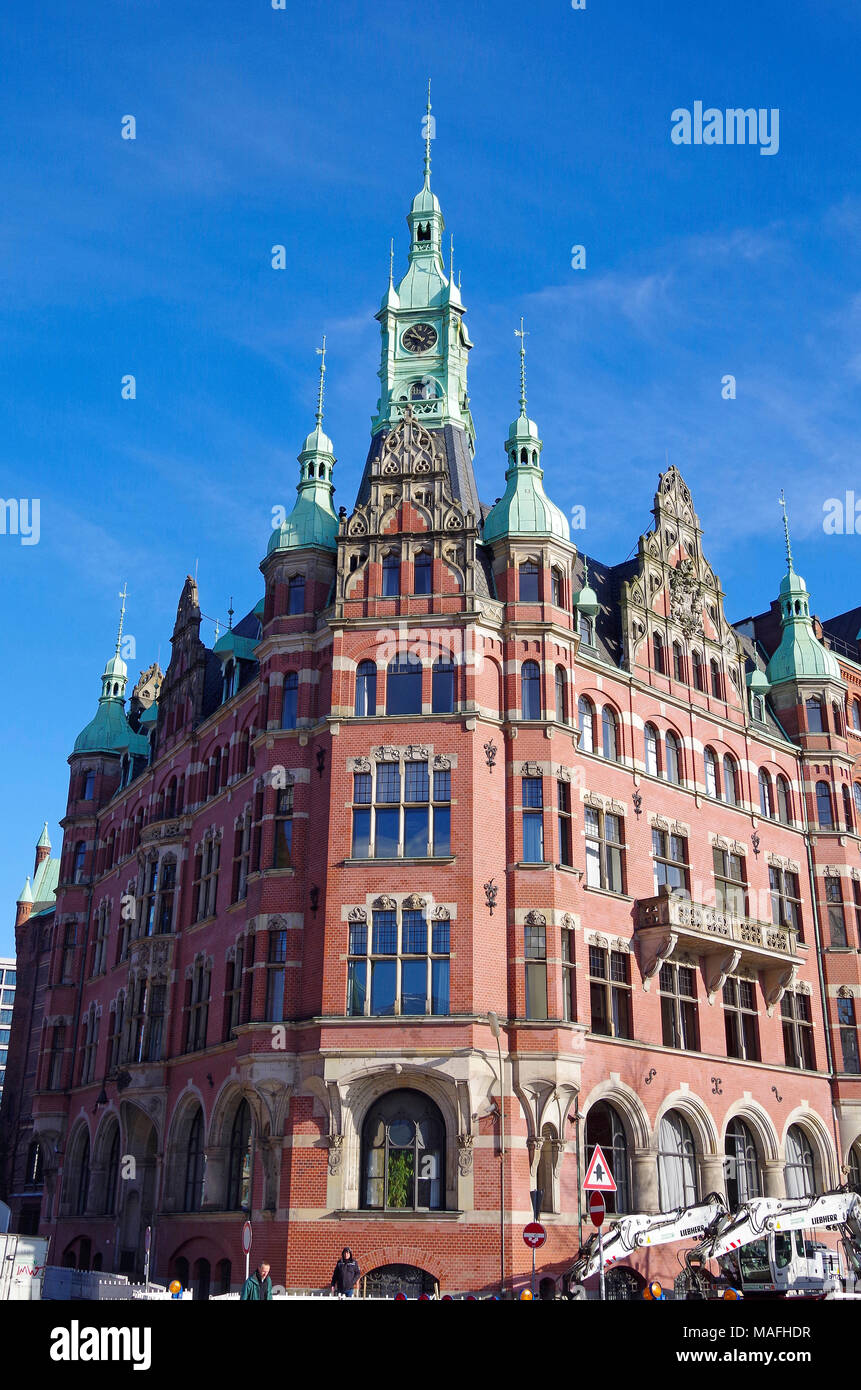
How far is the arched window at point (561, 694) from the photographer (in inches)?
1661

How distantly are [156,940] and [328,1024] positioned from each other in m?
16.5

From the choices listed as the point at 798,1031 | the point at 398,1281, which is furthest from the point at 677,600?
the point at 398,1281

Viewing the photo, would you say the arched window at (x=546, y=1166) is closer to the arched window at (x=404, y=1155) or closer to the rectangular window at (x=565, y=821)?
the arched window at (x=404, y=1155)

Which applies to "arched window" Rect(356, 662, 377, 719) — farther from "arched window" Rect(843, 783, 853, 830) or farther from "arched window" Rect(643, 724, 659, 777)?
"arched window" Rect(843, 783, 853, 830)

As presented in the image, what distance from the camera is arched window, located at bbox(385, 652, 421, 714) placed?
4072 cm

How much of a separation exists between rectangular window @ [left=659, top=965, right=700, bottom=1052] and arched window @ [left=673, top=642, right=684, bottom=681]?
445 inches

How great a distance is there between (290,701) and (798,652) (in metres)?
24.8

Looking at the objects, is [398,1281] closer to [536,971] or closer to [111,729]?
[536,971]

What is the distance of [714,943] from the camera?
4475cm

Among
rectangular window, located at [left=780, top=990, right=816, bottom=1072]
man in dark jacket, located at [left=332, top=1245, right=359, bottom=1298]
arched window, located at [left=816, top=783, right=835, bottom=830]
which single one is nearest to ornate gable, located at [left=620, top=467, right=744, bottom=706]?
arched window, located at [left=816, top=783, right=835, bottom=830]

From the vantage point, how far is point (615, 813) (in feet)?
146

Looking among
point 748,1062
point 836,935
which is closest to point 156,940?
point 748,1062
